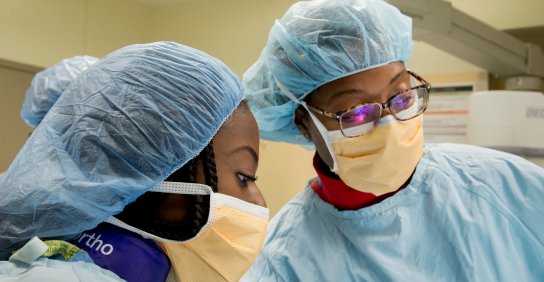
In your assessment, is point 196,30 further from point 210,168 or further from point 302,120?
point 210,168

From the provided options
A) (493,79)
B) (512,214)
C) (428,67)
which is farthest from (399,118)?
(493,79)

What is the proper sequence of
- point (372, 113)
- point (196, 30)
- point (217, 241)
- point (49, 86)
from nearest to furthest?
point (217, 241)
point (372, 113)
point (49, 86)
point (196, 30)

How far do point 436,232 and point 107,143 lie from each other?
2.66 ft

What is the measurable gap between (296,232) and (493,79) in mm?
1732

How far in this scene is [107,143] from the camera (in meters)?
0.62

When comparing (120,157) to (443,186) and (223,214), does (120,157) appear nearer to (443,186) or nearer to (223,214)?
(223,214)

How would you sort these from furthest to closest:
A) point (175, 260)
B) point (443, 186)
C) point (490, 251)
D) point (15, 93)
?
point (15, 93) → point (443, 186) → point (490, 251) → point (175, 260)

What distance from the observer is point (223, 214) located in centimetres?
73

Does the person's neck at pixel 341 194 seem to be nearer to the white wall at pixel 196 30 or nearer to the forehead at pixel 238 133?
the forehead at pixel 238 133

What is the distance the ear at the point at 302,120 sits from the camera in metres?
1.20

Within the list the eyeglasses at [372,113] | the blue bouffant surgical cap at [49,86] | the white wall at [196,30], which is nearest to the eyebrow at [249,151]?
the eyeglasses at [372,113]

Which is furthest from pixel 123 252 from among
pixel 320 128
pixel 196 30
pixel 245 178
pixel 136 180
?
pixel 196 30

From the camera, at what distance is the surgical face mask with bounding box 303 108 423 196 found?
1.07 m

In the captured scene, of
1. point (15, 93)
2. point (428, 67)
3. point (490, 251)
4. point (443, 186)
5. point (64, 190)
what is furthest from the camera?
point (15, 93)
